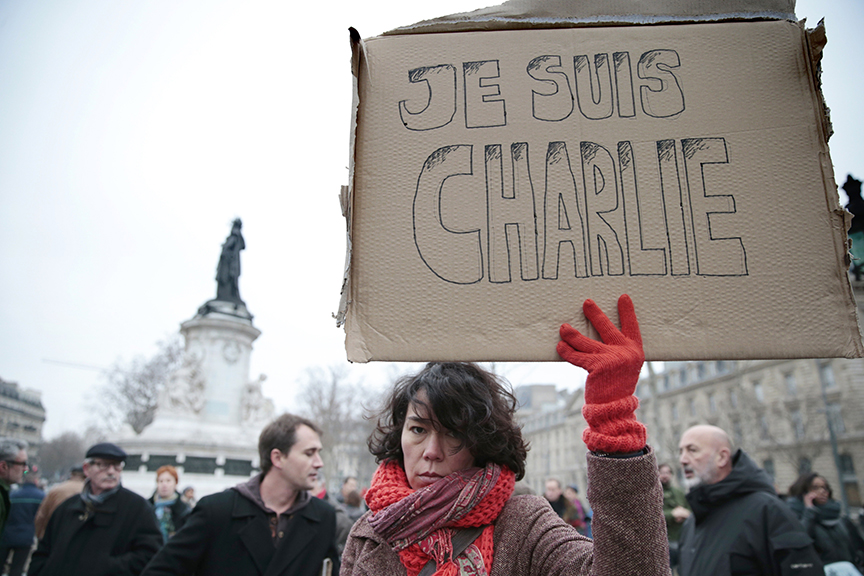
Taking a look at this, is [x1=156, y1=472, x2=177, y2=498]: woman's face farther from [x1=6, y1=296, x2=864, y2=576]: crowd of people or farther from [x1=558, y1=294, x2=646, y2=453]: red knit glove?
[x1=558, y1=294, x2=646, y2=453]: red knit glove

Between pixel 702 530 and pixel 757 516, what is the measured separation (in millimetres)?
371

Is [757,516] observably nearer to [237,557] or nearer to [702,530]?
[702,530]

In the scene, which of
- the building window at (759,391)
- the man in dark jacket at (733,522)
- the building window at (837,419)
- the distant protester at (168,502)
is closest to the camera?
the man in dark jacket at (733,522)

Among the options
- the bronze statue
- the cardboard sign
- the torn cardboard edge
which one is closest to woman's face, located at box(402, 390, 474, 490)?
the cardboard sign

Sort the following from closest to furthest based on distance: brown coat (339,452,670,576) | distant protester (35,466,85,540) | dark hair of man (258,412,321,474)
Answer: brown coat (339,452,670,576) → dark hair of man (258,412,321,474) → distant protester (35,466,85,540)

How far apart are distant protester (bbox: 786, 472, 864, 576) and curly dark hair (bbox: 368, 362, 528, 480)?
13.7 ft

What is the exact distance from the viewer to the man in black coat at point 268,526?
285 cm

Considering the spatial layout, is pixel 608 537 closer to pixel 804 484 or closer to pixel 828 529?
pixel 828 529

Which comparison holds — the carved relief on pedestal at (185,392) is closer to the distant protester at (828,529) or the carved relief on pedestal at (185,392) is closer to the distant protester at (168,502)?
the distant protester at (168,502)

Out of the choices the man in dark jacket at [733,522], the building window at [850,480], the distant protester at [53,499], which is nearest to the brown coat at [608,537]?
the man in dark jacket at [733,522]

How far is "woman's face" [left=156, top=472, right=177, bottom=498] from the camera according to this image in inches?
259

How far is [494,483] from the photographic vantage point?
1.64 m

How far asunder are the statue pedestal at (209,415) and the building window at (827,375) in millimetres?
30439

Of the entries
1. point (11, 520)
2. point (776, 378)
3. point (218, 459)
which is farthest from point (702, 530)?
point (776, 378)
